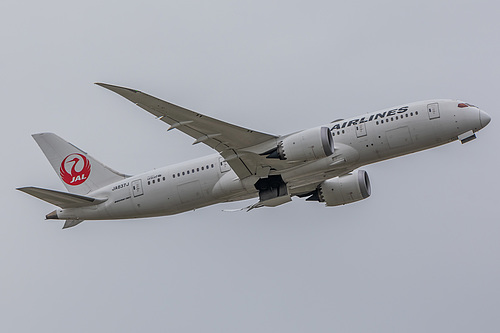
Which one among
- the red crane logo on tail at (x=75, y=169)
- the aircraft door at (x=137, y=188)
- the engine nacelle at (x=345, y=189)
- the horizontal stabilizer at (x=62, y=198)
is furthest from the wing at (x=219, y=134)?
the red crane logo on tail at (x=75, y=169)

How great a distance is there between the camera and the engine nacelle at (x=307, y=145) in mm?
39000

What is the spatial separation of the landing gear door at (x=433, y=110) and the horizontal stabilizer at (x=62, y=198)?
1936cm

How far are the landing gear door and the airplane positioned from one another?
5 cm

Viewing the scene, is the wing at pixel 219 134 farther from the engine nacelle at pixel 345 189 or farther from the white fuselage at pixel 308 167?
the engine nacelle at pixel 345 189

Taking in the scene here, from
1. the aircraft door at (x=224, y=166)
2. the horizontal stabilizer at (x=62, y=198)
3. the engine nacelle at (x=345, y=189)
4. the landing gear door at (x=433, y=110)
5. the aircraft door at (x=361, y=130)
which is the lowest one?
the engine nacelle at (x=345, y=189)

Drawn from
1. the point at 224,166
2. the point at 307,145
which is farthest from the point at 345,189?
the point at 224,166

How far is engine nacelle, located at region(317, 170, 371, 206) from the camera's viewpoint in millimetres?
46094

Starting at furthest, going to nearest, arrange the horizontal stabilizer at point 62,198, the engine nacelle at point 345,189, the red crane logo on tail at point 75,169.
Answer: the red crane logo on tail at point 75,169, the engine nacelle at point 345,189, the horizontal stabilizer at point 62,198

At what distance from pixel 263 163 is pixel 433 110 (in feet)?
30.7

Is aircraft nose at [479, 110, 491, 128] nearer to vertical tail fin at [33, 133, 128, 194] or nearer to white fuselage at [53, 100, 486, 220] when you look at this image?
white fuselage at [53, 100, 486, 220]

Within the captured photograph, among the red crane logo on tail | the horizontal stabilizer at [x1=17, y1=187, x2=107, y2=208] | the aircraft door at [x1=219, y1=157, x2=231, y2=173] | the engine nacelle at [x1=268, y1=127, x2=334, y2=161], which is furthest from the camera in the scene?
the red crane logo on tail

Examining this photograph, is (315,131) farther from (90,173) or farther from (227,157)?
(90,173)

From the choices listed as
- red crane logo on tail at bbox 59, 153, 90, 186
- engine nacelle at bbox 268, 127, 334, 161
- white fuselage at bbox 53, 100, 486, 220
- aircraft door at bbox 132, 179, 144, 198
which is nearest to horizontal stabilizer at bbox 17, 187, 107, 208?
white fuselage at bbox 53, 100, 486, 220

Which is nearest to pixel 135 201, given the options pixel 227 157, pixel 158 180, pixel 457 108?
pixel 158 180
